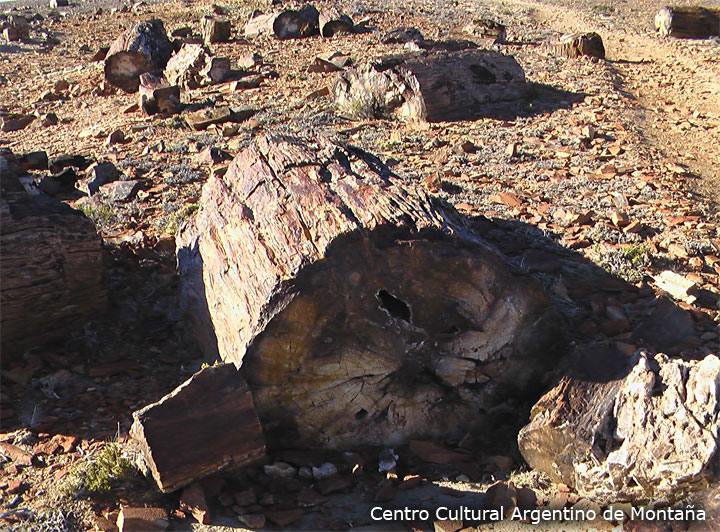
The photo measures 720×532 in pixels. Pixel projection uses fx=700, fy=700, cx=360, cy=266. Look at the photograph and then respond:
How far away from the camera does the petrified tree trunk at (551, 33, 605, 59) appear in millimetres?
13555

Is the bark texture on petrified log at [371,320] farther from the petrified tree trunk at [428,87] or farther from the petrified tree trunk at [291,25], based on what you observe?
the petrified tree trunk at [291,25]

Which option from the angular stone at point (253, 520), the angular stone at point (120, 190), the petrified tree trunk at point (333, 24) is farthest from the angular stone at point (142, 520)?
the petrified tree trunk at point (333, 24)

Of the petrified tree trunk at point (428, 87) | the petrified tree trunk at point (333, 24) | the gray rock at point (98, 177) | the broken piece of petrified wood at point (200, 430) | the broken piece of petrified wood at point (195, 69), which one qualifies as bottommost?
the broken piece of petrified wood at point (200, 430)

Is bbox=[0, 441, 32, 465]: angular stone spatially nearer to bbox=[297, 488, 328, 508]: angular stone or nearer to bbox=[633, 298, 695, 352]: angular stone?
bbox=[297, 488, 328, 508]: angular stone

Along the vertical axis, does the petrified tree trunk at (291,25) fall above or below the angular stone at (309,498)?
A: above

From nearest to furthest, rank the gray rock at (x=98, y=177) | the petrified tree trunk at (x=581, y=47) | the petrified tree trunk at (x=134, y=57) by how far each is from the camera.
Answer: the gray rock at (x=98, y=177) < the petrified tree trunk at (x=134, y=57) < the petrified tree trunk at (x=581, y=47)

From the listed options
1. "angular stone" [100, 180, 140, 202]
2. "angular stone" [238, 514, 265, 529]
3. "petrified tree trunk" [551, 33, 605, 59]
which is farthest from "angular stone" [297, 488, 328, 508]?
"petrified tree trunk" [551, 33, 605, 59]

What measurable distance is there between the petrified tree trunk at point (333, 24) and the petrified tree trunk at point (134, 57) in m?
3.89

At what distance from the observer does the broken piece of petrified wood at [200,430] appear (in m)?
3.41

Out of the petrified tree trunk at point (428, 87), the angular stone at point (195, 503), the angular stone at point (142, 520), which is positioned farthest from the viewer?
the petrified tree trunk at point (428, 87)

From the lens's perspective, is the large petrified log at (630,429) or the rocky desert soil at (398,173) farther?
the rocky desert soil at (398,173)

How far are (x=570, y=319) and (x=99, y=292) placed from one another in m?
3.37

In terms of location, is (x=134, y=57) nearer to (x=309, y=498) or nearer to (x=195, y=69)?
(x=195, y=69)

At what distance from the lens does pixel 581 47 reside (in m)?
13.6
